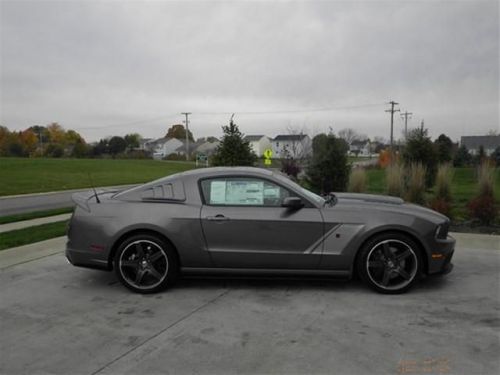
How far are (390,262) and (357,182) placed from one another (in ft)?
26.5

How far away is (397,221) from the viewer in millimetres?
4398

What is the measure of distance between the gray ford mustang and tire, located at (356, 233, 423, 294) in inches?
0.4

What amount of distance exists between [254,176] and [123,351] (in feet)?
7.44

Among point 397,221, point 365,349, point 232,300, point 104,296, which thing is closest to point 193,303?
point 232,300

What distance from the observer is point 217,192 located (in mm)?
4652

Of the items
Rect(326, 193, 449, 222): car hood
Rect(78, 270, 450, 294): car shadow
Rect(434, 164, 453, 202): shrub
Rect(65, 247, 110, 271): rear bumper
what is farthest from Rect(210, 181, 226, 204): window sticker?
Rect(434, 164, 453, 202): shrub

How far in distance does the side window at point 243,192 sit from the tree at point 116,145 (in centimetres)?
8757

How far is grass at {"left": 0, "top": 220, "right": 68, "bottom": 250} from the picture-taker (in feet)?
23.7

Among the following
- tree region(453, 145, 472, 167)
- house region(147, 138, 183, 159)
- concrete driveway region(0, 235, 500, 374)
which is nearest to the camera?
concrete driveway region(0, 235, 500, 374)

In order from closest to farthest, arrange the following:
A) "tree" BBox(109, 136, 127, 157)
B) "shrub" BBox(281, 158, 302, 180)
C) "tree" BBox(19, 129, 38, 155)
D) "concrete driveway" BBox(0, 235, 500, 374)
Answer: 1. "concrete driveway" BBox(0, 235, 500, 374)
2. "shrub" BBox(281, 158, 302, 180)
3. "tree" BBox(19, 129, 38, 155)
4. "tree" BBox(109, 136, 127, 157)

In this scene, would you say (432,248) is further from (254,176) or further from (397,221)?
(254,176)

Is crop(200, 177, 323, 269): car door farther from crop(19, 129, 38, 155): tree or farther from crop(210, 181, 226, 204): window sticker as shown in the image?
crop(19, 129, 38, 155): tree

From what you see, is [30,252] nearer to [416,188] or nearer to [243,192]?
[243,192]

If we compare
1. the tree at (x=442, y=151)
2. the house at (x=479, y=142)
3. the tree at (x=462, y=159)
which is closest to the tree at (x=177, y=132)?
the house at (x=479, y=142)
